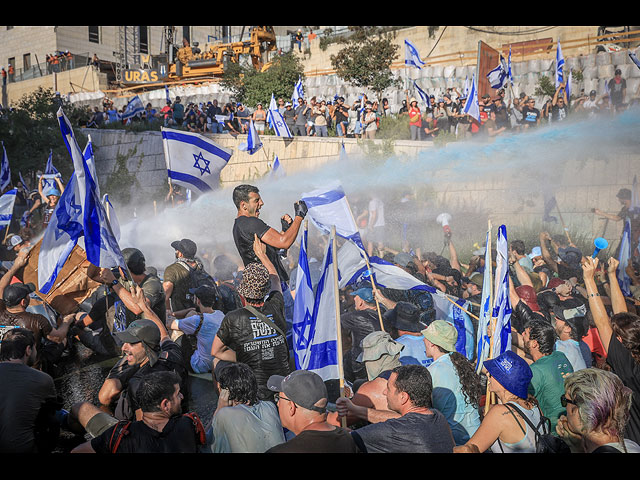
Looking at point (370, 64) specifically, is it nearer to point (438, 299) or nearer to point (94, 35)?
point (438, 299)

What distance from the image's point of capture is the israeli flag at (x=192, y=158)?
23.3ft

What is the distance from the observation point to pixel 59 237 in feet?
18.2

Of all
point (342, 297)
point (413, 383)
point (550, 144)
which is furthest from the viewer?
point (550, 144)

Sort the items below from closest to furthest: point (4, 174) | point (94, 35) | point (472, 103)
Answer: point (472, 103) < point (4, 174) < point (94, 35)

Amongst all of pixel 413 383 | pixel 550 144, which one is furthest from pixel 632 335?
pixel 550 144

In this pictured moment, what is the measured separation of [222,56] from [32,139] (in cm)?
1556

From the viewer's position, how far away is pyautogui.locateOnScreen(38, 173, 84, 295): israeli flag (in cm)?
529

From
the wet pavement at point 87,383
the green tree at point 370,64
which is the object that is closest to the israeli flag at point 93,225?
the wet pavement at point 87,383

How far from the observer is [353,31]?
27000 millimetres

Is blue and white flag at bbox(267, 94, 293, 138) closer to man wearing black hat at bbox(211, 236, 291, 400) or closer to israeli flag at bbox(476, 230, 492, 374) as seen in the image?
israeli flag at bbox(476, 230, 492, 374)

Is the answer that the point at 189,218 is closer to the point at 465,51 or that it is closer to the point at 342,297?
the point at 342,297

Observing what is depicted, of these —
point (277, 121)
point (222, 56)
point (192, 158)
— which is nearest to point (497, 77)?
point (277, 121)

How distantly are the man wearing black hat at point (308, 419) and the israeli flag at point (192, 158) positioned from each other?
458 centimetres
